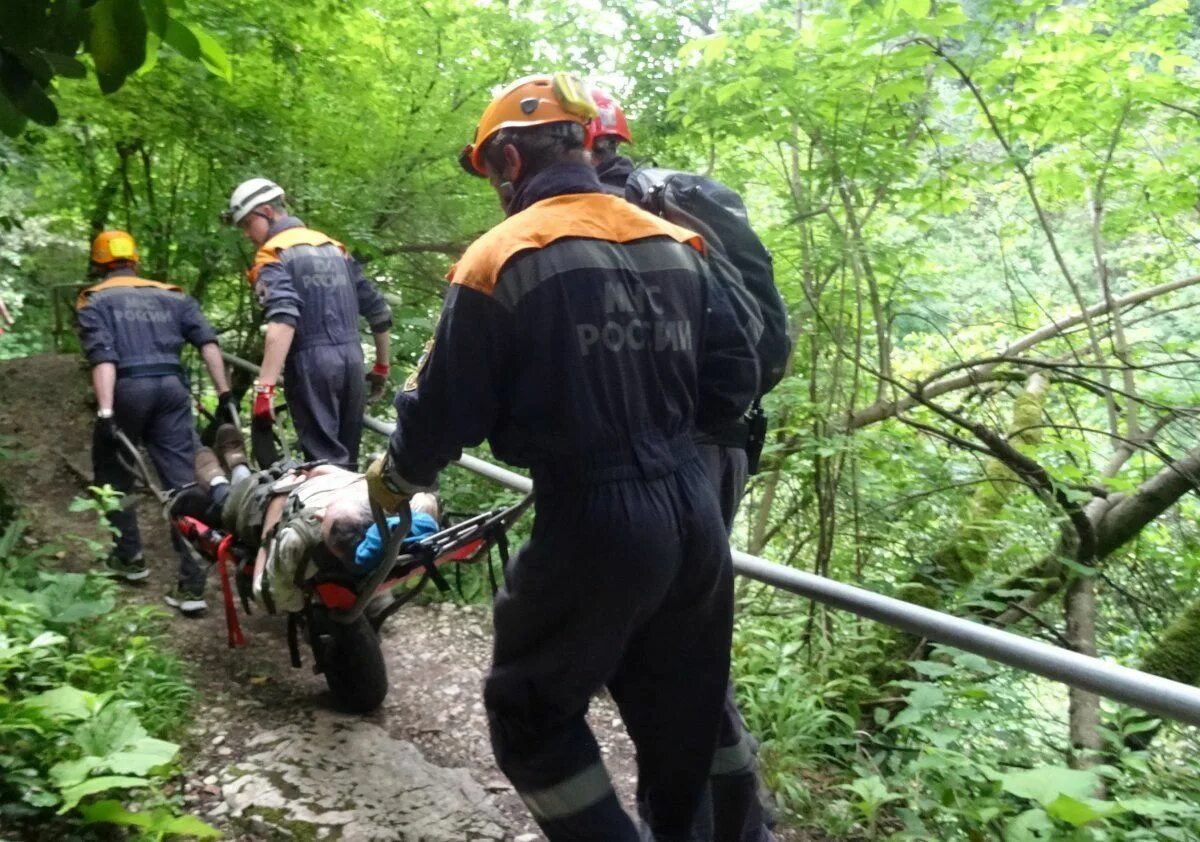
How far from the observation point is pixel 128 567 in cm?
554

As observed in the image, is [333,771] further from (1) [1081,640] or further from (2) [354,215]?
(2) [354,215]

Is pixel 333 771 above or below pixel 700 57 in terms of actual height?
below

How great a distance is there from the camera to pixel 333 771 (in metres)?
3.33

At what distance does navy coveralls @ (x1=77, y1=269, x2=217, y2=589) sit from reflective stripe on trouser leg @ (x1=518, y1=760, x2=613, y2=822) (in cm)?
365

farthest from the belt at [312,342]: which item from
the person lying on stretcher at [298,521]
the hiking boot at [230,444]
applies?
the person lying on stretcher at [298,521]

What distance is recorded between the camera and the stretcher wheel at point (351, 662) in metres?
3.70

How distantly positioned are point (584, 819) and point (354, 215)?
18.0 feet

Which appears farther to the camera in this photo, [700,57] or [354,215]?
[354,215]

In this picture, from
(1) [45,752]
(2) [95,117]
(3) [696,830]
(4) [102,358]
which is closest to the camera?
(3) [696,830]

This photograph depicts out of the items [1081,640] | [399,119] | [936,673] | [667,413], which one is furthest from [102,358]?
[1081,640]

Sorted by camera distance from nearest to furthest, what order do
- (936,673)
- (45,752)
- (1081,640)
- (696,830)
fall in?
(696,830)
(45,752)
(936,673)
(1081,640)

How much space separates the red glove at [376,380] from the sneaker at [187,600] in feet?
5.25

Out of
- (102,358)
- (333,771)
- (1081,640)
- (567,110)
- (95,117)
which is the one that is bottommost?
(333,771)

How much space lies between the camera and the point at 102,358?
5.34 meters
